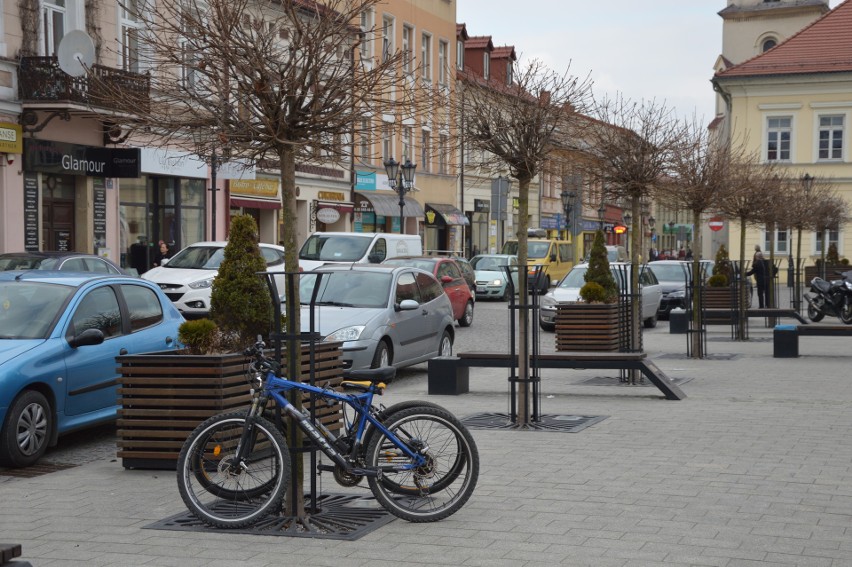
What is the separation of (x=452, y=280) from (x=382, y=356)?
1223 cm

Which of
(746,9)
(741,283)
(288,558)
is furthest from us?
(746,9)

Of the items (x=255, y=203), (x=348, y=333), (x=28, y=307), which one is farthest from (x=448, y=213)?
(x=28, y=307)

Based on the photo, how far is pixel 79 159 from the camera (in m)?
30.3

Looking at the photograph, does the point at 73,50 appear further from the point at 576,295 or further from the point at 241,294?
the point at 241,294

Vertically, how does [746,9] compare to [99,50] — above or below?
above

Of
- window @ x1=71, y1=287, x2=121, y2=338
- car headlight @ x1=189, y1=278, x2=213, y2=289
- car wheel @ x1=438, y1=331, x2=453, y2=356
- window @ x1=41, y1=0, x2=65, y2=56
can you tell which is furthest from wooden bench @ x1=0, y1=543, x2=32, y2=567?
window @ x1=41, y1=0, x2=65, y2=56

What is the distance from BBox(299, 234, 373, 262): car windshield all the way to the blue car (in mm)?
17230

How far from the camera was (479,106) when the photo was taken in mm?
12914

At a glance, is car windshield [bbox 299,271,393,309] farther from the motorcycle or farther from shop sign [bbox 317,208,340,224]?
shop sign [bbox 317,208,340,224]

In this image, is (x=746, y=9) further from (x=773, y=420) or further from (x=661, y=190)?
(x=773, y=420)

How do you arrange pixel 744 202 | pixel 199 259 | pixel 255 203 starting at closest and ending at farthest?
pixel 199 259
pixel 744 202
pixel 255 203

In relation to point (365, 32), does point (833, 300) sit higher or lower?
lower

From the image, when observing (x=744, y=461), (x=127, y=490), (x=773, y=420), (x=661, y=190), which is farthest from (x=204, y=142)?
(x=661, y=190)

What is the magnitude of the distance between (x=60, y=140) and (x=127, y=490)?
22403mm
